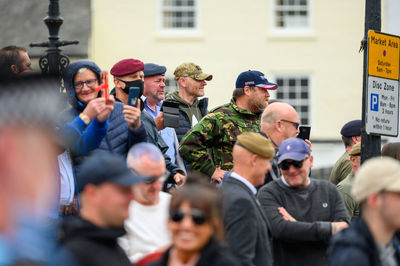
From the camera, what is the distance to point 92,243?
4.51m

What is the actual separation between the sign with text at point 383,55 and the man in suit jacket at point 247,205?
242cm

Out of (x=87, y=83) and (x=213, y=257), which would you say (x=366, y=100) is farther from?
(x=213, y=257)

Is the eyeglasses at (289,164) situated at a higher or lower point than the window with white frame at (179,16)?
lower

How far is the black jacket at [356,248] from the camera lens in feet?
16.1

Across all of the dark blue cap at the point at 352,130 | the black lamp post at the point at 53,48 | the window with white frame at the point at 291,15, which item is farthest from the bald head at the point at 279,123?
the window with white frame at the point at 291,15

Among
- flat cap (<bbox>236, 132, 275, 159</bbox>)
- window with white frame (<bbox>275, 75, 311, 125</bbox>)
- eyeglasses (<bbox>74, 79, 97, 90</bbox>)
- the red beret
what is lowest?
window with white frame (<bbox>275, 75, 311, 125</bbox>)

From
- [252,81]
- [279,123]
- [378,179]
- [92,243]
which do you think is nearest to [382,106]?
[279,123]

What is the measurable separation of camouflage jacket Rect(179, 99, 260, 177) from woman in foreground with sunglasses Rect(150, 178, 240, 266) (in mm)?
3829

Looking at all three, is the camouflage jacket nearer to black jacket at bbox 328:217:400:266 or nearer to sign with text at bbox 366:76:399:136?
sign with text at bbox 366:76:399:136

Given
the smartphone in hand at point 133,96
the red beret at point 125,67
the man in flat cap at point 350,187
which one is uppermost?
the red beret at point 125,67

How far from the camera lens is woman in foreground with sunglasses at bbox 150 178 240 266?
4852mm

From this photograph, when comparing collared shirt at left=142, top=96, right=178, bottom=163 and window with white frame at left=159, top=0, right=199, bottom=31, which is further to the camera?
window with white frame at left=159, top=0, right=199, bottom=31

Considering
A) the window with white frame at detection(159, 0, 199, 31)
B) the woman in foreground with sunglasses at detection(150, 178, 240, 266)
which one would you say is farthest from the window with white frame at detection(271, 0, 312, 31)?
the woman in foreground with sunglasses at detection(150, 178, 240, 266)

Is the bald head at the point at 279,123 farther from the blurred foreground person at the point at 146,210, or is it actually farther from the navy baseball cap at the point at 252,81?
the blurred foreground person at the point at 146,210
